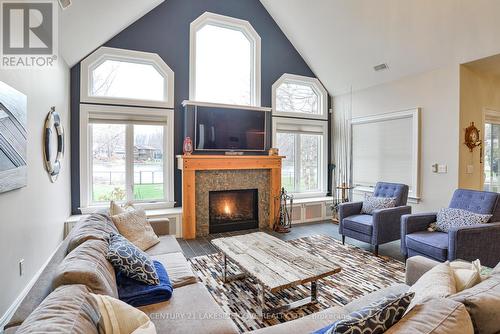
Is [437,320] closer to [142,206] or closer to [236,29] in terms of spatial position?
[142,206]

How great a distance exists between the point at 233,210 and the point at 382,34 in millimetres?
3860

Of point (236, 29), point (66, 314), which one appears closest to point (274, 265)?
point (66, 314)

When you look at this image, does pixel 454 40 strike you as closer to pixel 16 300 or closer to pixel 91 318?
pixel 91 318

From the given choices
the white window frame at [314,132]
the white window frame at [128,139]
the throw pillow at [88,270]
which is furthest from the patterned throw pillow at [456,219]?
the white window frame at [128,139]

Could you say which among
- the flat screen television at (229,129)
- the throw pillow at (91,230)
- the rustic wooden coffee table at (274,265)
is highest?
the flat screen television at (229,129)

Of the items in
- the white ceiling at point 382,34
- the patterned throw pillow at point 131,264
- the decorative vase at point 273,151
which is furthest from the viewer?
the decorative vase at point 273,151

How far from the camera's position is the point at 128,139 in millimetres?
4453

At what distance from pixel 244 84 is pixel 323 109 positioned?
194 centimetres

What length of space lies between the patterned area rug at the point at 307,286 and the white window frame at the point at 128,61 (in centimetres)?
267

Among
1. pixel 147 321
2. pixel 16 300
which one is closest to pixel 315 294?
pixel 147 321

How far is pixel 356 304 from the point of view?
1.66m

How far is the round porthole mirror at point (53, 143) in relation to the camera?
2.93m

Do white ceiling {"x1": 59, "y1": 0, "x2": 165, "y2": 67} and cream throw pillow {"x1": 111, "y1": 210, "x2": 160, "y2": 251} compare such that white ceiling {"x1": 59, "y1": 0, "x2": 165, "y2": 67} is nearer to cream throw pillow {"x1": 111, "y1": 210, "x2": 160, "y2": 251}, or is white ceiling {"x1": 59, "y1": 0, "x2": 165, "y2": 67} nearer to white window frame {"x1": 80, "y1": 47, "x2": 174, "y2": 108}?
white window frame {"x1": 80, "y1": 47, "x2": 174, "y2": 108}

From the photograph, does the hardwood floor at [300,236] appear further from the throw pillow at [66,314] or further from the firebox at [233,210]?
the throw pillow at [66,314]
